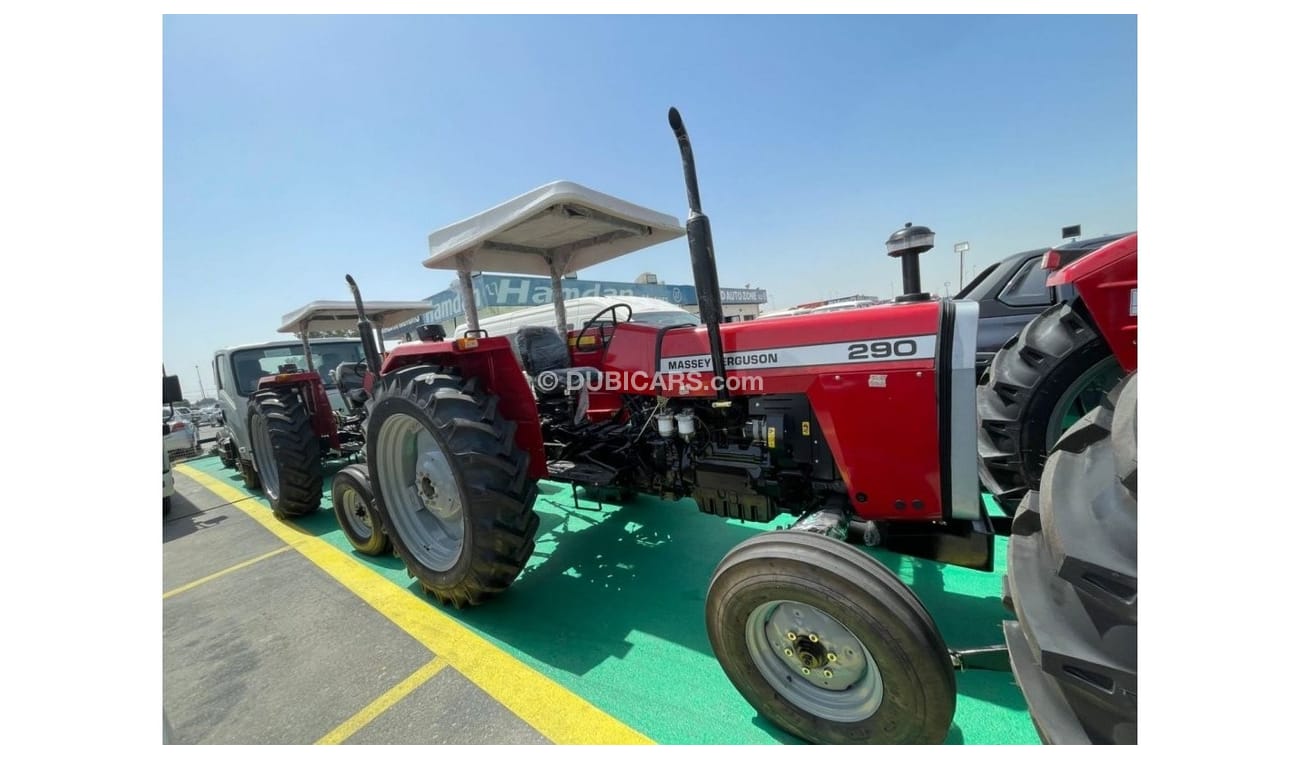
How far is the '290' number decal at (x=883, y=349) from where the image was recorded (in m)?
1.78

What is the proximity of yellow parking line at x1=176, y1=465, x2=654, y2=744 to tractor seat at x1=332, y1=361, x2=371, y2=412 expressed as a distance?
2181 millimetres

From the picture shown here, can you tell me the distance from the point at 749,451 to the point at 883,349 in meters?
0.78

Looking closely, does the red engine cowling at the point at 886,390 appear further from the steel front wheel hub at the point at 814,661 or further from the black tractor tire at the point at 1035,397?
the black tractor tire at the point at 1035,397

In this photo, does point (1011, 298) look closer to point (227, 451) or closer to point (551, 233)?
point (551, 233)

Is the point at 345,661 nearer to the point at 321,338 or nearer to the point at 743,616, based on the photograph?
the point at 743,616

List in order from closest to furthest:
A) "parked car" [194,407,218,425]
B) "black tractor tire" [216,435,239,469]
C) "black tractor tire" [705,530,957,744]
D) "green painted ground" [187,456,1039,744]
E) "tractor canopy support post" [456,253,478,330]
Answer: "black tractor tire" [705,530,957,744]
"green painted ground" [187,456,1039,744]
"tractor canopy support post" [456,253,478,330]
"black tractor tire" [216,435,239,469]
"parked car" [194,407,218,425]

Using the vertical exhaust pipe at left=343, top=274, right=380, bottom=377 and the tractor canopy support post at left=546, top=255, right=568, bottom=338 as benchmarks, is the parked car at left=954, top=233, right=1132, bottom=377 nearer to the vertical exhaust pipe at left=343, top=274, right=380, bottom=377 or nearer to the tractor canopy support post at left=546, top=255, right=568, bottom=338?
the tractor canopy support post at left=546, top=255, right=568, bottom=338

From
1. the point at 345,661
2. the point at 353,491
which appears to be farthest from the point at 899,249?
the point at 353,491

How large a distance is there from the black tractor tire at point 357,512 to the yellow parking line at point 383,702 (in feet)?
4.42

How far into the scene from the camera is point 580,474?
2.73m

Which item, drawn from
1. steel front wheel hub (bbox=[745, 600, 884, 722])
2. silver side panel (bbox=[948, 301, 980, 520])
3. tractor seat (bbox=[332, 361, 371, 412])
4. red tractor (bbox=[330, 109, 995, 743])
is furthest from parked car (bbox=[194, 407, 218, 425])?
silver side panel (bbox=[948, 301, 980, 520])

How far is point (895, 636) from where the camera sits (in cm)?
134

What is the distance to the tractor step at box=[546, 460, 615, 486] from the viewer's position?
2.63 m

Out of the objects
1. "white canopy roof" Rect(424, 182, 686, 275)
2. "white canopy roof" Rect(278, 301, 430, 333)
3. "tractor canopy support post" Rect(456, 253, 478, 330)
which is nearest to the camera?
"white canopy roof" Rect(424, 182, 686, 275)
